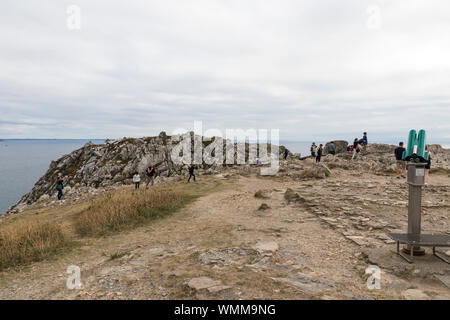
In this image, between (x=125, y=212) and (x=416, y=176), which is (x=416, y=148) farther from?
(x=125, y=212)

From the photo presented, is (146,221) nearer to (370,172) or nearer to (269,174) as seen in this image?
(269,174)

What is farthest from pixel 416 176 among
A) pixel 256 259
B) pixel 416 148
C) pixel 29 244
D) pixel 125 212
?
pixel 29 244

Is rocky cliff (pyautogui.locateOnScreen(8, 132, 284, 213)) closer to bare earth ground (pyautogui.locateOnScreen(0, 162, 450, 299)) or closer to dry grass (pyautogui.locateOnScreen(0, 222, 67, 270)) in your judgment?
bare earth ground (pyautogui.locateOnScreen(0, 162, 450, 299))

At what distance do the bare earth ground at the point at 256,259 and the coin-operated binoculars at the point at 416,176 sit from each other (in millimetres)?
715

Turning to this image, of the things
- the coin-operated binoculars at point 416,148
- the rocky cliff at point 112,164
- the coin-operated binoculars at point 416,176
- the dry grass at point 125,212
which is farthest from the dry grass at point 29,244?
the rocky cliff at point 112,164

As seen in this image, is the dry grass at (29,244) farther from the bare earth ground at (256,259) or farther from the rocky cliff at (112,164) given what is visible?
the rocky cliff at (112,164)

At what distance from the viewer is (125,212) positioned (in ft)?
38.3

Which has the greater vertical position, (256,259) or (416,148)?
(416,148)

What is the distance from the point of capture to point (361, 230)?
29.4 feet

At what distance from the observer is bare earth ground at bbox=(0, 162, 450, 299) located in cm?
493

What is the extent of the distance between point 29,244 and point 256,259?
7.25 meters

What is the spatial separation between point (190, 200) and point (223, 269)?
9834mm

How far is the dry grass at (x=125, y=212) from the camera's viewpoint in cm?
1065
